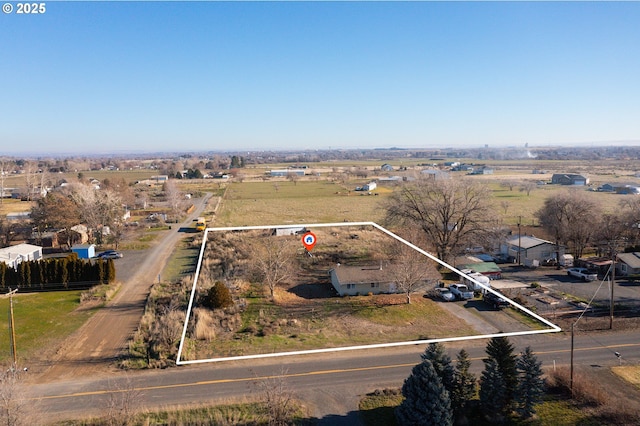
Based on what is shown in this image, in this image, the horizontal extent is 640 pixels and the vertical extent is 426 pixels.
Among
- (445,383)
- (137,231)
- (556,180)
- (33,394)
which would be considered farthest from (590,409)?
(556,180)

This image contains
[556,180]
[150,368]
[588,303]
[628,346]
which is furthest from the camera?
[556,180]

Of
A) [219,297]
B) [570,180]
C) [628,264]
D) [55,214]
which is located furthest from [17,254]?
[570,180]

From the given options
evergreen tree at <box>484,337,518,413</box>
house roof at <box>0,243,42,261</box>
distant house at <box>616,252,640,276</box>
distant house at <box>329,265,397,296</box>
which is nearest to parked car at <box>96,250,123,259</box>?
house roof at <box>0,243,42,261</box>

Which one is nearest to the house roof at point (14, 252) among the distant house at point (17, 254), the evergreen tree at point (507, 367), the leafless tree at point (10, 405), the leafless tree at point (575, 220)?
the distant house at point (17, 254)

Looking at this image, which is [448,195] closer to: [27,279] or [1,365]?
[1,365]

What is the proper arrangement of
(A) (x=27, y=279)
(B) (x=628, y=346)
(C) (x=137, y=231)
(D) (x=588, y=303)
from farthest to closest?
(C) (x=137, y=231)
(A) (x=27, y=279)
(D) (x=588, y=303)
(B) (x=628, y=346)

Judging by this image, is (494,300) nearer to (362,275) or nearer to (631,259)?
(362,275)

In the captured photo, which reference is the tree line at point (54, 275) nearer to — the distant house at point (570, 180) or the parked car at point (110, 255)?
the parked car at point (110, 255)
